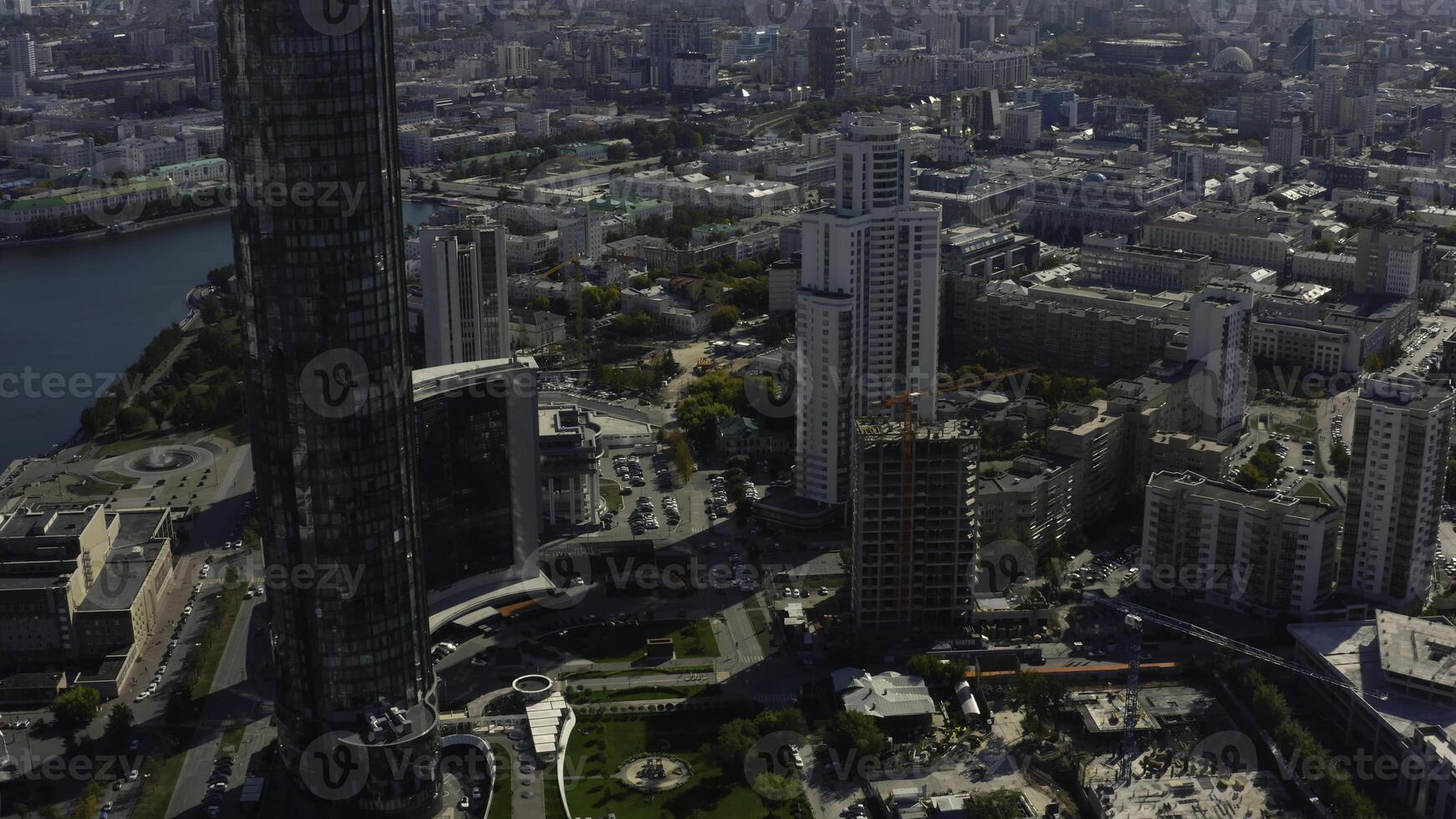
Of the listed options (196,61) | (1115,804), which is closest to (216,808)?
(1115,804)

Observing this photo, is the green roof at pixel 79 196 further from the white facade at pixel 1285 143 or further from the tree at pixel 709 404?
the white facade at pixel 1285 143

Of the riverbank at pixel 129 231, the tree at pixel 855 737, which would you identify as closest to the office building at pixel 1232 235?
the tree at pixel 855 737

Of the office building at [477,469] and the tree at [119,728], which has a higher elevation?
the office building at [477,469]

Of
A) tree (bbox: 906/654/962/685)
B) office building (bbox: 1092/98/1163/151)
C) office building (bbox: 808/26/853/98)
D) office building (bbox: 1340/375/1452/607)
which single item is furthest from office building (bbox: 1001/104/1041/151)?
tree (bbox: 906/654/962/685)

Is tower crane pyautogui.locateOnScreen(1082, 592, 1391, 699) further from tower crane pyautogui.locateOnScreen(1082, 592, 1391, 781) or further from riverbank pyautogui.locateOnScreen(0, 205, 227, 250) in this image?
riverbank pyautogui.locateOnScreen(0, 205, 227, 250)

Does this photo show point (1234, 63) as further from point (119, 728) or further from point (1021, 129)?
point (119, 728)

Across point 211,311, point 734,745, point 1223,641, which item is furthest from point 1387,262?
point 211,311
